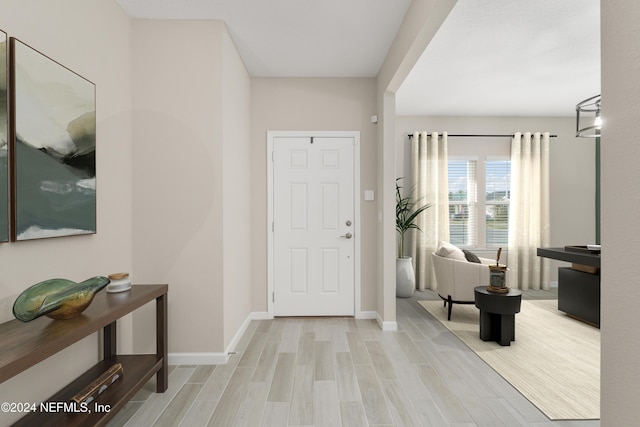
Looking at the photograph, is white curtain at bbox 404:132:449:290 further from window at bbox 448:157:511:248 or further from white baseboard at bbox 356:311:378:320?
white baseboard at bbox 356:311:378:320

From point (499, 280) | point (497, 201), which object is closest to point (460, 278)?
point (499, 280)

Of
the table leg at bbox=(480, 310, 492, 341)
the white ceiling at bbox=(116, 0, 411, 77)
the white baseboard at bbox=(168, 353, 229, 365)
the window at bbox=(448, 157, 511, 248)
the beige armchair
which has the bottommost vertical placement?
the white baseboard at bbox=(168, 353, 229, 365)

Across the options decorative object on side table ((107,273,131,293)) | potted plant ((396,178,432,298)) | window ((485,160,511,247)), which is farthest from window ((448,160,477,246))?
decorative object on side table ((107,273,131,293))

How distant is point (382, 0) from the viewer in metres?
2.50

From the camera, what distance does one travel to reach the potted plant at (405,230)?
4824 millimetres

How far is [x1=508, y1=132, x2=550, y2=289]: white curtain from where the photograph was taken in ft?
17.3

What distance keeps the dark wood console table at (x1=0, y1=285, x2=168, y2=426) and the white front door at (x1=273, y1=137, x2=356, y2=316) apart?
5.78 feet

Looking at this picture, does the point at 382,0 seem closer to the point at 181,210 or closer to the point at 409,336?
the point at 181,210

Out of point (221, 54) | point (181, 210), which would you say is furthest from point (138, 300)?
point (221, 54)

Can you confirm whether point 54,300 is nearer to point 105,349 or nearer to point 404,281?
point 105,349

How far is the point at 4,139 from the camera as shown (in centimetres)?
150

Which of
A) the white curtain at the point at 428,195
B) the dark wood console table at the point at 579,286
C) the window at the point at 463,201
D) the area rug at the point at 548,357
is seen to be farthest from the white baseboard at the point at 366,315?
the window at the point at 463,201

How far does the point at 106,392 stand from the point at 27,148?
1332 mm

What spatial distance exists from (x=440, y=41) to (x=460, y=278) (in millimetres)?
2478
